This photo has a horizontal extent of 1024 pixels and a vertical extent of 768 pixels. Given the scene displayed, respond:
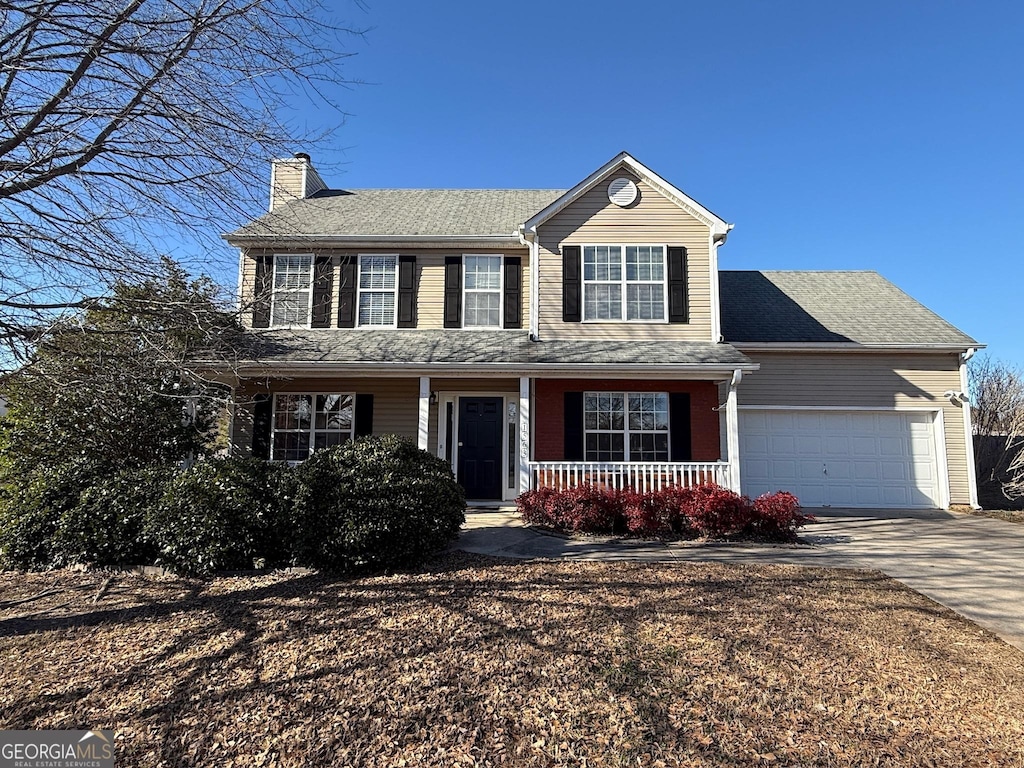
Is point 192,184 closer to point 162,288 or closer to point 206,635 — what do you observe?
point 162,288

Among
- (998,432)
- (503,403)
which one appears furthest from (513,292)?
(998,432)

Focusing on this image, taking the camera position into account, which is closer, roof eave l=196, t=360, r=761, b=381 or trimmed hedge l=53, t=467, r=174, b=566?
trimmed hedge l=53, t=467, r=174, b=566

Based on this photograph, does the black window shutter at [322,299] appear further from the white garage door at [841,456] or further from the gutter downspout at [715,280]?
the white garage door at [841,456]

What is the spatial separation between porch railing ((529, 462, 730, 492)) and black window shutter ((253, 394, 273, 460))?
5.91m

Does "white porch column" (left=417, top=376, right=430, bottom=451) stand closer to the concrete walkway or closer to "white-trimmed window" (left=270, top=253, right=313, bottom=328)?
the concrete walkway

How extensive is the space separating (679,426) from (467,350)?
4.70 m

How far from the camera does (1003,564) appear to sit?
23.9 ft

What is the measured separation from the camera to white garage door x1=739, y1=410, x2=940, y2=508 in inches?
482

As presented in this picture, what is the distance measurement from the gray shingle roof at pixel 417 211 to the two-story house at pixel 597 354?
6.4 inches

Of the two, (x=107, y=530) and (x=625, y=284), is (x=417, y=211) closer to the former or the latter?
(x=625, y=284)

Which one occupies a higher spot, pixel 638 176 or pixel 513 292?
pixel 638 176

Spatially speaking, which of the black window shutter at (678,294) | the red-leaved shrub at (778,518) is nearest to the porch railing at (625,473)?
the red-leaved shrub at (778,518)

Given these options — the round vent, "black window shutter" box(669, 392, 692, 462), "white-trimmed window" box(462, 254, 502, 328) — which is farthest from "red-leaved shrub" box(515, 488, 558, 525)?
the round vent

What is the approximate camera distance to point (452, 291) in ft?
40.5
